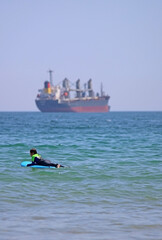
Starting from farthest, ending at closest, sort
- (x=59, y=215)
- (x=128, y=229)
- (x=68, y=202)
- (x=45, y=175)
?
(x=45, y=175)
(x=68, y=202)
(x=59, y=215)
(x=128, y=229)

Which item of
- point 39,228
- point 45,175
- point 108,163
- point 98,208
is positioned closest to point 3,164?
point 45,175

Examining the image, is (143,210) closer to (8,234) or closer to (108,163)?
(8,234)

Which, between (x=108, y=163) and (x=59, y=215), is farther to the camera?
(x=108, y=163)

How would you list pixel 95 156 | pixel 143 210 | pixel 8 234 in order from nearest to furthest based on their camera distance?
pixel 8 234 < pixel 143 210 < pixel 95 156

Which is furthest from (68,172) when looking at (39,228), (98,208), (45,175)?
(39,228)

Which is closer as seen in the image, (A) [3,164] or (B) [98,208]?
(B) [98,208]

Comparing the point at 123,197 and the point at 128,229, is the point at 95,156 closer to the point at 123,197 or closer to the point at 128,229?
the point at 123,197

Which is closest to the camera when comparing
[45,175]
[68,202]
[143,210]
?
[143,210]

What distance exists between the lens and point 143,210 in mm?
10273

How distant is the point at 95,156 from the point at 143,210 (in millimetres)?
12190

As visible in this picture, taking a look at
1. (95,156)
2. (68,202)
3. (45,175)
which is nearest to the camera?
(68,202)

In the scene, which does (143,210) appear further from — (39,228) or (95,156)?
(95,156)

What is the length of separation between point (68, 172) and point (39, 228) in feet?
26.6

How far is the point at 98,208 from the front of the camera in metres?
10.5
